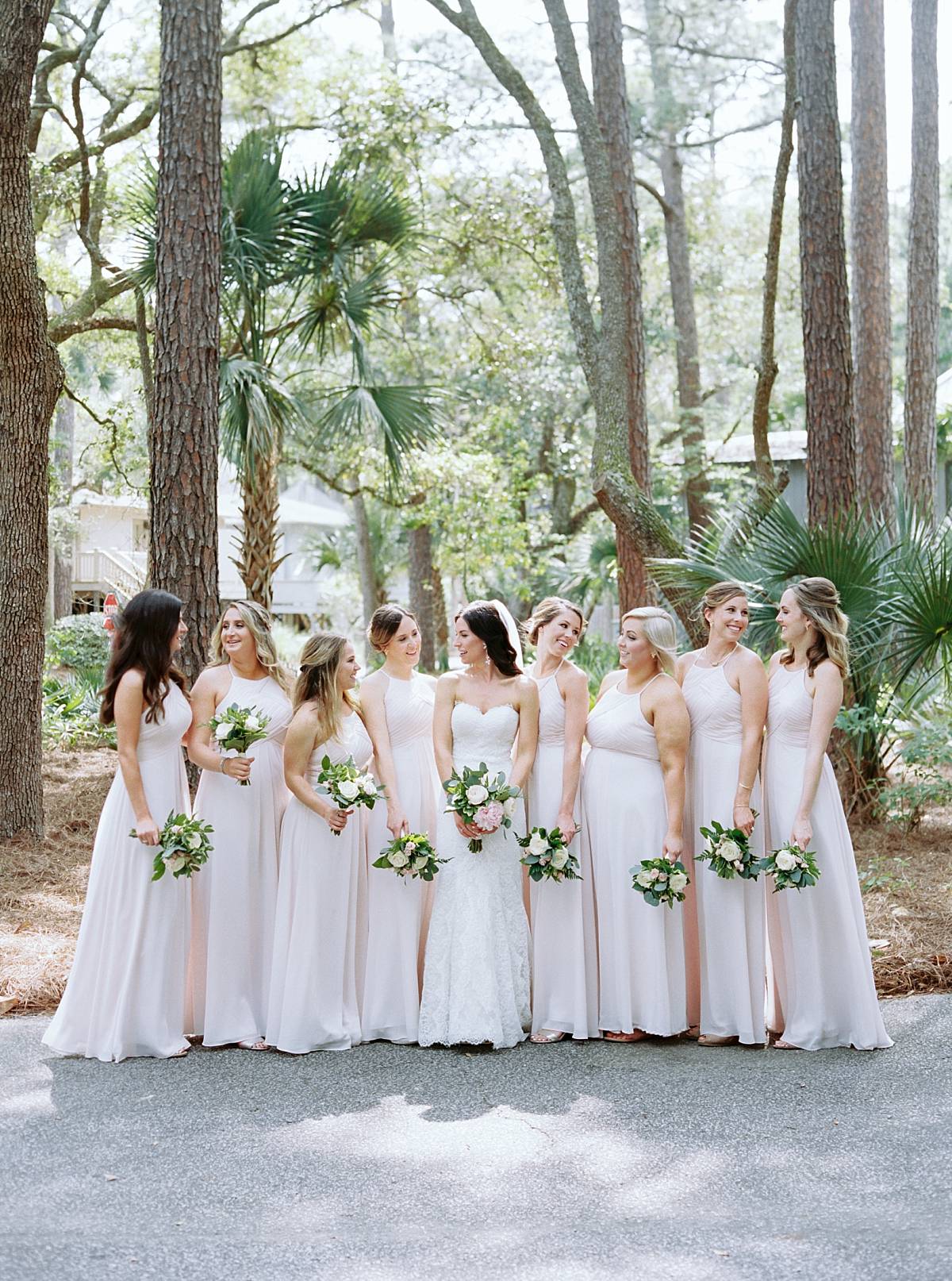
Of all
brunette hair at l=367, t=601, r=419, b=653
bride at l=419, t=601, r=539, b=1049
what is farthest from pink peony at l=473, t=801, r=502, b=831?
brunette hair at l=367, t=601, r=419, b=653

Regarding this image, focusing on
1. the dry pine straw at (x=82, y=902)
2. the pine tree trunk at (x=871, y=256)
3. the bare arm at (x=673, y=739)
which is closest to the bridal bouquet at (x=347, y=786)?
the bare arm at (x=673, y=739)

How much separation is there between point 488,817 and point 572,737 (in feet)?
2.11

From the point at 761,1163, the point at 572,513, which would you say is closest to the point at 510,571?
the point at 572,513

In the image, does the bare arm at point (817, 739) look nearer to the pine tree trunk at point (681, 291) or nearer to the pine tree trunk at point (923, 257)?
the pine tree trunk at point (923, 257)

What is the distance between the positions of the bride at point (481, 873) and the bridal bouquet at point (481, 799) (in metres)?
0.09

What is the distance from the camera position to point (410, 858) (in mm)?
5992

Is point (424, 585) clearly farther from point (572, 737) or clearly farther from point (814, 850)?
point (814, 850)

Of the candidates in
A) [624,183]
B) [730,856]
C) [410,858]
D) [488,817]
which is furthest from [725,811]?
[624,183]

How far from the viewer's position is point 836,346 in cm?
1126

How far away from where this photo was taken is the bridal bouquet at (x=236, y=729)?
5930 mm

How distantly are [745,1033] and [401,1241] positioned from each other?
8.25 ft

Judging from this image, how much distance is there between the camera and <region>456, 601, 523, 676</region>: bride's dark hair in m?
6.23

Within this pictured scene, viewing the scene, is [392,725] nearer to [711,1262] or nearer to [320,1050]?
[320,1050]

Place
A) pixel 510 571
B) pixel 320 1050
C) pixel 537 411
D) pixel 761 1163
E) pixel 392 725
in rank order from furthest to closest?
pixel 510 571
pixel 537 411
pixel 392 725
pixel 320 1050
pixel 761 1163
